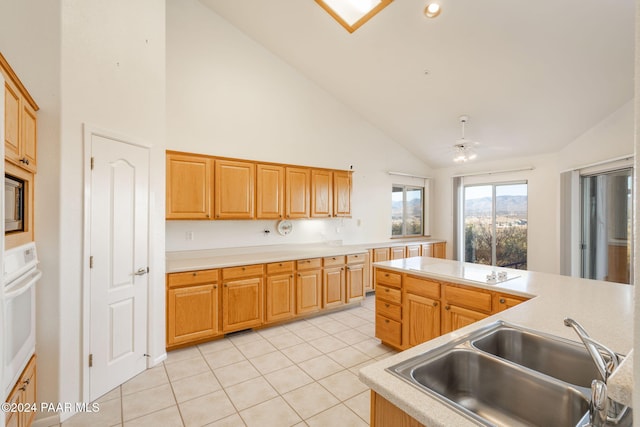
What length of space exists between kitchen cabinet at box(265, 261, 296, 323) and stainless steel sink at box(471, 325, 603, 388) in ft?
8.65

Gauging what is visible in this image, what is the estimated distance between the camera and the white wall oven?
1414 millimetres

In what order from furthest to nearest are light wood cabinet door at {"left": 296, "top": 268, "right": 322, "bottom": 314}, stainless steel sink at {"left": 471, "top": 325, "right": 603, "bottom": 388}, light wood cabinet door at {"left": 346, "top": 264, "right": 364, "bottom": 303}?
light wood cabinet door at {"left": 346, "top": 264, "right": 364, "bottom": 303} → light wood cabinet door at {"left": 296, "top": 268, "right": 322, "bottom": 314} → stainless steel sink at {"left": 471, "top": 325, "right": 603, "bottom": 388}

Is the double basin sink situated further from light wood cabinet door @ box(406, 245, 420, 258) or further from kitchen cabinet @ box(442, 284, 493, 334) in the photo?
light wood cabinet door @ box(406, 245, 420, 258)

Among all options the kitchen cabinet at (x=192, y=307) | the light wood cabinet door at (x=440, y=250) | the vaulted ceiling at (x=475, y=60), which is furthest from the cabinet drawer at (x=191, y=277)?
the light wood cabinet door at (x=440, y=250)

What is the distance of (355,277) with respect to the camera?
4.41 metres

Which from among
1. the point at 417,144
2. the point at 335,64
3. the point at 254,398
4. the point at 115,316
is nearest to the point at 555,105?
the point at 417,144

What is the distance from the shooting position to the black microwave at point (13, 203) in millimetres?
1547

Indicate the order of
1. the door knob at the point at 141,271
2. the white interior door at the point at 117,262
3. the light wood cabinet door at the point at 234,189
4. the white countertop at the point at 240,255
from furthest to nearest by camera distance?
the light wood cabinet door at the point at 234,189, the white countertop at the point at 240,255, the door knob at the point at 141,271, the white interior door at the point at 117,262

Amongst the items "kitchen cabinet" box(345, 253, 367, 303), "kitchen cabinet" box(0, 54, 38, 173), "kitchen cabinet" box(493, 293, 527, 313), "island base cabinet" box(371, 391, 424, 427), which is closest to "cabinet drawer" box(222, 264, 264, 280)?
"kitchen cabinet" box(345, 253, 367, 303)

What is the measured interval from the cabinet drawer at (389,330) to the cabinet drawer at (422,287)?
1.37ft

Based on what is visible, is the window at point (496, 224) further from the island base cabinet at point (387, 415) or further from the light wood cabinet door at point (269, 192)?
the island base cabinet at point (387, 415)

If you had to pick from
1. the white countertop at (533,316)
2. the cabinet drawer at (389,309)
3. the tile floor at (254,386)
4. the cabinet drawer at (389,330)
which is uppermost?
the white countertop at (533,316)

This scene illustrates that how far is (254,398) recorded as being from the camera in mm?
2260

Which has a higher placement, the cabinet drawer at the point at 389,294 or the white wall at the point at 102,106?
the white wall at the point at 102,106
